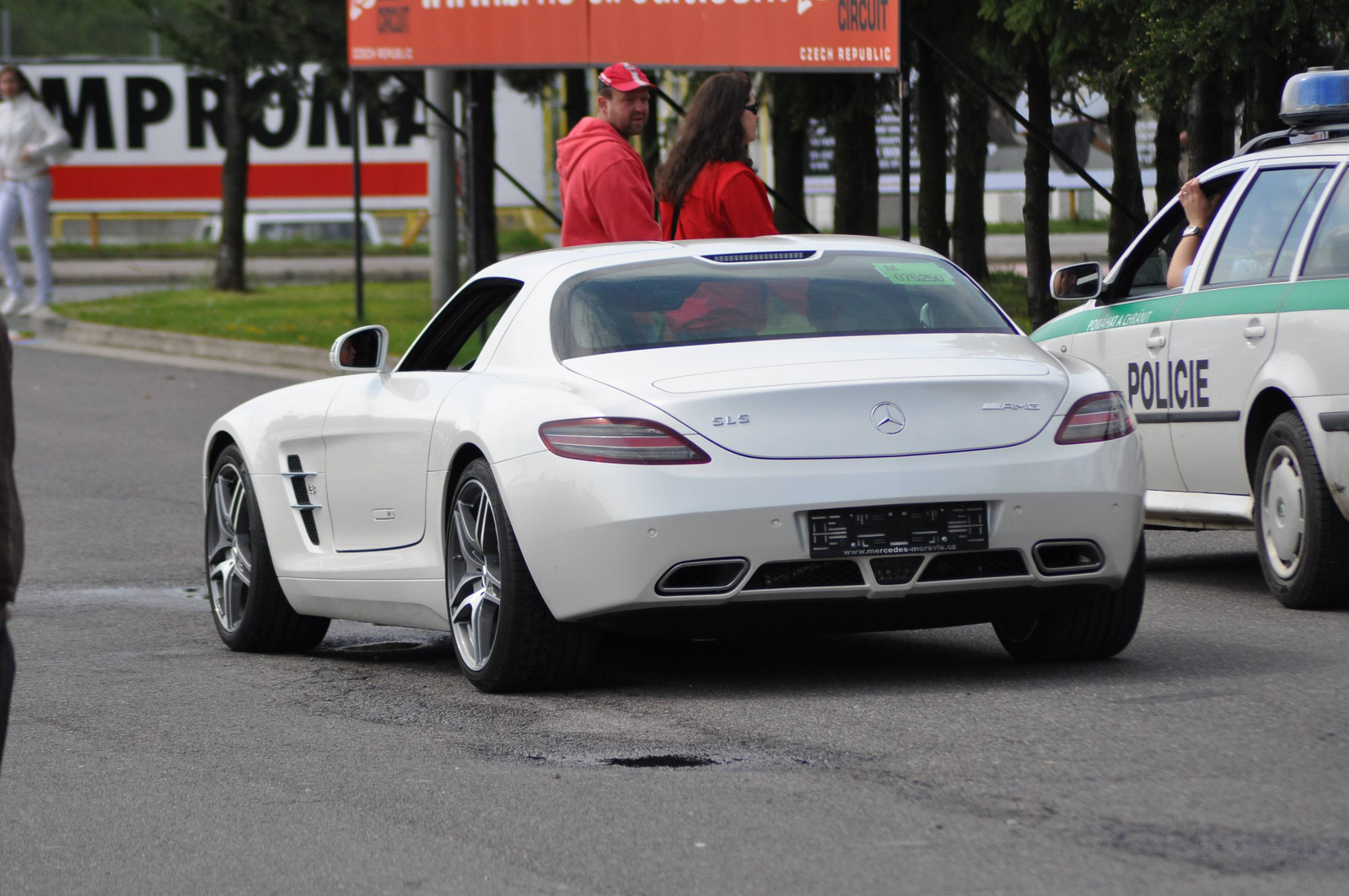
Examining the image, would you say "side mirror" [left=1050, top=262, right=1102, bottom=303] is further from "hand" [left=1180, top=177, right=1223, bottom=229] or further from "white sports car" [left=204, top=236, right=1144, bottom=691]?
"white sports car" [left=204, top=236, right=1144, bottom=691]

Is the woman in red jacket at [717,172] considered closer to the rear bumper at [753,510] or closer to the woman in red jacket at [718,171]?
the woman in red jacket at [718,171]

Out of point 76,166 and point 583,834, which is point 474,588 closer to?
point 583,834

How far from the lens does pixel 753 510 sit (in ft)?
18.5

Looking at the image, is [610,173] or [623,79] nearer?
[610,173]

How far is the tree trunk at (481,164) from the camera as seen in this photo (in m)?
20.5

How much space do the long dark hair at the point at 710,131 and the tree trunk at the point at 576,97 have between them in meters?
16.3

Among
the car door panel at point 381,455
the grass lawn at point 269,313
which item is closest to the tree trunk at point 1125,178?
the grass lawn at point 269,313

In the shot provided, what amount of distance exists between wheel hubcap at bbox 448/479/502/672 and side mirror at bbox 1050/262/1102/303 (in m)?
3.14

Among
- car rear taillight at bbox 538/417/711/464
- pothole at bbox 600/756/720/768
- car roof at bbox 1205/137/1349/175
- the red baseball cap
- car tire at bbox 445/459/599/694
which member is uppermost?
the red baseball cap

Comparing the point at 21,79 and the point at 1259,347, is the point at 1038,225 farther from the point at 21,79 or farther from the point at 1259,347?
the point at 1259,347

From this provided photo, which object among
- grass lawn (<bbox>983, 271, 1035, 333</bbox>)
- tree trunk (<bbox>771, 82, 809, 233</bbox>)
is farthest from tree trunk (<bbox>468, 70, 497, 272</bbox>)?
grass lawn (<bbox>983, 271, 1035, 333</bbox>)

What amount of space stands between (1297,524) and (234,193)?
2006 centimetres

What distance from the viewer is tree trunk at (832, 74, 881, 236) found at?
1897 centimetres

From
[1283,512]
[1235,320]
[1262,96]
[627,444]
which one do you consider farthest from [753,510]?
[1262,96]
